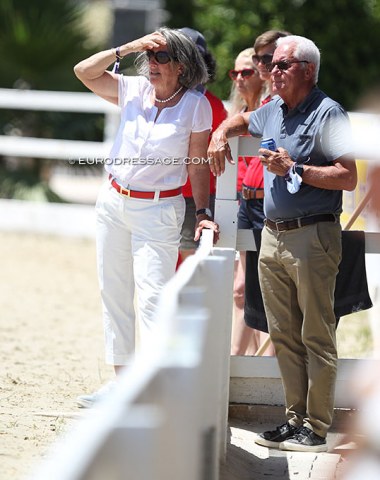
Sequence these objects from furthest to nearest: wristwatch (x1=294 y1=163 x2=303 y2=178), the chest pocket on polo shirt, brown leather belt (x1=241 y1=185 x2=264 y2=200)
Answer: brown leather belt (x1=241 y1=185 x2=264 y2=200) < the chest pocket on polo shirt < wristwatch (x1=294 y1=163 x2=303 y2=178)

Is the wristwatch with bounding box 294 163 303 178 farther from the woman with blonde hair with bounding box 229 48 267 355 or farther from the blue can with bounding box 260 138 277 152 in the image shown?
the woman with blonde hair with bounding box 229 48 267 355

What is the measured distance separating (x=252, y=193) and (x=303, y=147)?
1170 mm

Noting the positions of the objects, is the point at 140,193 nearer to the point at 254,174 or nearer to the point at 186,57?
the point at 186,57

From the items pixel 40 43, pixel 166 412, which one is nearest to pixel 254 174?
pixel 166 412

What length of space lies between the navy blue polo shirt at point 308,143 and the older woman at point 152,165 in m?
0.44

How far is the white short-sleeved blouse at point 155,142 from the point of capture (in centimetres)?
525

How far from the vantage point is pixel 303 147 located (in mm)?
4816

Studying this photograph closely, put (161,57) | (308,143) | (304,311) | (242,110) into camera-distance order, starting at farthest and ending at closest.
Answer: (242,110)
(161,57)
(304,311)
(308,143)

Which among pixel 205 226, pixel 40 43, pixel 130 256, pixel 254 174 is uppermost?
pixel 40 43

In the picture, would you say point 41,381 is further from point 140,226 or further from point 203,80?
point 203,80

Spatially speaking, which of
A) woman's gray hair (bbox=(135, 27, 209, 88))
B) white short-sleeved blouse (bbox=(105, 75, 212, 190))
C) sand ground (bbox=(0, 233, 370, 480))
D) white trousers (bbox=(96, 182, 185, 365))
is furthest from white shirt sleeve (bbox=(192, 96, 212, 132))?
sand ground (bbox=(0, 233, 370, 480))

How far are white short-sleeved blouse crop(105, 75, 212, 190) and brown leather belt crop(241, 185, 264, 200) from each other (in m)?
0.68

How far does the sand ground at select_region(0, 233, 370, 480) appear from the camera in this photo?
499 centimetres

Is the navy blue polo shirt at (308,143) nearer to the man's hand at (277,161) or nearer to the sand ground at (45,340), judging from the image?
the man's hand at (277,161)
